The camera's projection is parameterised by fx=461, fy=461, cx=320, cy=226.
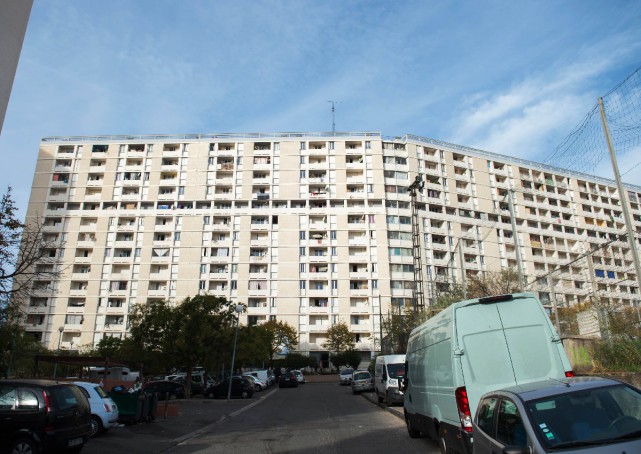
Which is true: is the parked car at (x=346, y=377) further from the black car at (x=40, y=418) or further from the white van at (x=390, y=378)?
the black car at (x=40, y=418)

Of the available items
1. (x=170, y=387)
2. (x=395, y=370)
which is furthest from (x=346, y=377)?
(x=395, y=370)

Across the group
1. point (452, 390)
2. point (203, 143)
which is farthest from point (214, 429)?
point (203, 143)

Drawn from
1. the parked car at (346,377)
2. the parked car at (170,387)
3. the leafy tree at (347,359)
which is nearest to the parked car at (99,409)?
the parked car at (170,387)

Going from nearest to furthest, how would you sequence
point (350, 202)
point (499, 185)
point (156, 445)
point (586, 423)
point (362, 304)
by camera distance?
point (586, 423), point (156, 445), point (362, 304), point (350, 202), point (499, 185)

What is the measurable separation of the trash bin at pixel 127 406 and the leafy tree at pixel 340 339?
50.6 metres

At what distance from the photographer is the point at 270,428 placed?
48.6ft

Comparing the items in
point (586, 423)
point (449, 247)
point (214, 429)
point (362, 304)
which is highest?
point (449, 247)

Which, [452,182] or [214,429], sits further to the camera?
[452,182]

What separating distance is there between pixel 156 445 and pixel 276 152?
6673cm

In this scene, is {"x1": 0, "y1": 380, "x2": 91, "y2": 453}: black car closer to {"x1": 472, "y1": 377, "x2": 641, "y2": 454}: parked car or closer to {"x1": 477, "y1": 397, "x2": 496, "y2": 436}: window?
{"x1": 477, "y1": 397, "x2": 496, "y2": 436}: window

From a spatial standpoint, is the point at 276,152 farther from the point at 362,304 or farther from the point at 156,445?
the point at 156,445

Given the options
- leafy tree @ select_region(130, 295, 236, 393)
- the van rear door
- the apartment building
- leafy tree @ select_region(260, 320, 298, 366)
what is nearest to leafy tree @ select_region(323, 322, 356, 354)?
the apartment building

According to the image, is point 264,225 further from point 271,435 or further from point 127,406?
point 271,435

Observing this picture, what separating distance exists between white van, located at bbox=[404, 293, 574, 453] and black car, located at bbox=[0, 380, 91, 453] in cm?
716
